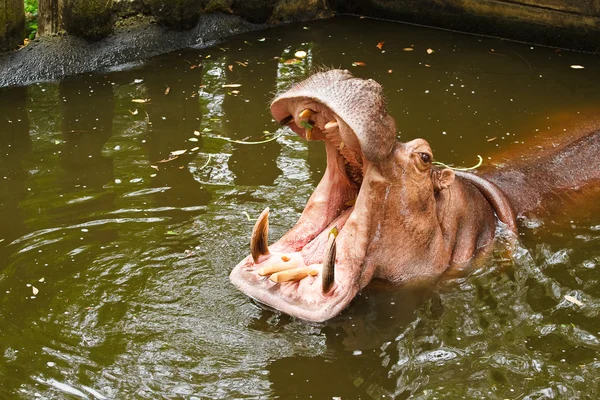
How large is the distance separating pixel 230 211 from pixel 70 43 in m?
3.44

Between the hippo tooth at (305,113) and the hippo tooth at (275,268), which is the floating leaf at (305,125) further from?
the hippo tooth at (275,268)

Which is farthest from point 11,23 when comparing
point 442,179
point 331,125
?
point 442,179

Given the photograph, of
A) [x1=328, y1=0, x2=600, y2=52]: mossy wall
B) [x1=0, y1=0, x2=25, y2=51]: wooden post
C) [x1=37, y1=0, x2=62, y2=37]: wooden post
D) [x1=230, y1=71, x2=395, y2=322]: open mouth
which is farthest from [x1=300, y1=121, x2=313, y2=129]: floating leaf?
[x1=328, y1=0, x2=600, y2=52]: mossy wall

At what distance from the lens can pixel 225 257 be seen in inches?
205

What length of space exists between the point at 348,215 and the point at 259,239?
20.1 inches

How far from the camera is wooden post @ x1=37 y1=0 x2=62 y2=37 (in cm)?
820

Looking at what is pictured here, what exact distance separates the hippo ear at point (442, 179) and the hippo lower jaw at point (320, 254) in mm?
400

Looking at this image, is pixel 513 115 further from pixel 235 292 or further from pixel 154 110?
pixel 235 292

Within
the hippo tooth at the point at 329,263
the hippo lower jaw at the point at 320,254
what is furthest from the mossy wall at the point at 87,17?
the hippo tooth at the point at 329,263

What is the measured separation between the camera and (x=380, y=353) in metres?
4.42

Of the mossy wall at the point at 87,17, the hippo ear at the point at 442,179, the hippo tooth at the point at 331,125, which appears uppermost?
the hippo tooth at the point at 331,125

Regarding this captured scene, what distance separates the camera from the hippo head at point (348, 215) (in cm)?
429

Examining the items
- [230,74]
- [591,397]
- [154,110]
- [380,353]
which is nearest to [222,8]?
[230,74]

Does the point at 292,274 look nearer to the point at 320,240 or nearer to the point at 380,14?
the point at 320,240
